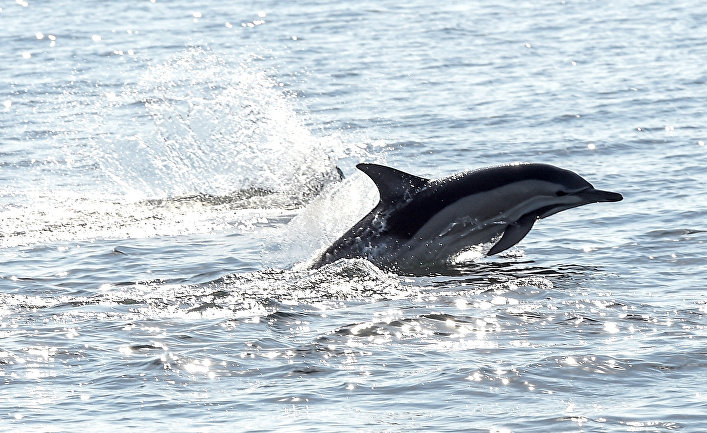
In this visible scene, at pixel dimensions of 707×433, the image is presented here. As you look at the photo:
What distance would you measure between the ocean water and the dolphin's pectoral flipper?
37 cm

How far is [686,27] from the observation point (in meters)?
34.2

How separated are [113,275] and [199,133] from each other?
938 centimetres

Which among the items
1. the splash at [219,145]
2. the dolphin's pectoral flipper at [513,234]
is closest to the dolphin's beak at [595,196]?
the dolphin's pectoral flipper at [513,234]

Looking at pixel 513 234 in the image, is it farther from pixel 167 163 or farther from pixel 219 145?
pixel 219 145

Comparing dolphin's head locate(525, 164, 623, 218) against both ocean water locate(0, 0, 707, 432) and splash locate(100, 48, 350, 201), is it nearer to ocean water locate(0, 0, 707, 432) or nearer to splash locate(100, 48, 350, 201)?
ocean water locate(0, 0, 707, 432)

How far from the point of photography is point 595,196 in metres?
14.6

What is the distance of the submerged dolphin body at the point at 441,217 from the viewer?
1388 centimetres

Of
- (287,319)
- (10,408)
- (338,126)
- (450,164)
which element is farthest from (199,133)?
(10,408)

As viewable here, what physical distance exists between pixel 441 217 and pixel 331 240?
5.00ft

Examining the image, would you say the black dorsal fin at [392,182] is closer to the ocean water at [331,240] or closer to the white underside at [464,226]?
the white underside at [464,226]

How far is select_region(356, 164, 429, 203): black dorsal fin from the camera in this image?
13531mm

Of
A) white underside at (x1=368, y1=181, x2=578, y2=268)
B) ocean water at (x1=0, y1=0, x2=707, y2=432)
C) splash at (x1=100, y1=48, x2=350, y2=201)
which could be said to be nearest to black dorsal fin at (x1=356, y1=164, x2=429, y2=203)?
white underside at (x1=368, y1=181, x2=578, y2=268)

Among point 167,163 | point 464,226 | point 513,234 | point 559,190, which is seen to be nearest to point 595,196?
point 559,190

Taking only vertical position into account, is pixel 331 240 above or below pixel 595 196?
below
